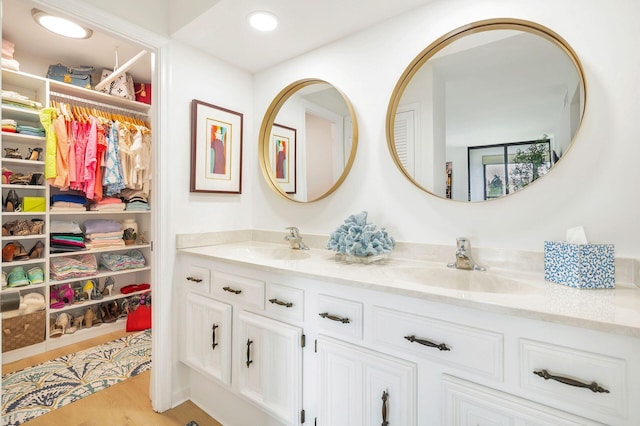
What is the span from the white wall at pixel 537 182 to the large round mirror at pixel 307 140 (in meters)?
0.07

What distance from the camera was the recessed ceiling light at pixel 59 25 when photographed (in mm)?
1968

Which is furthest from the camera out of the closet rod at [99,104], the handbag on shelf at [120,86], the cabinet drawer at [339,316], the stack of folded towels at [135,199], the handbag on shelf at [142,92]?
the handbag on shelf at [142,92]

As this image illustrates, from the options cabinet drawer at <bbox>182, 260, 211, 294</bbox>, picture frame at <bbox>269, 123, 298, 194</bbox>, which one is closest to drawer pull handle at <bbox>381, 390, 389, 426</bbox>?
cabinet drawer at <bbox>182, 260, 211, 294</bbox>

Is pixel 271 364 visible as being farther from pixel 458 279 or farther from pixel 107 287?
pixel 107 287

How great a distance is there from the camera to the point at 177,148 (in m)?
1.80

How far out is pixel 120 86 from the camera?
113 inches

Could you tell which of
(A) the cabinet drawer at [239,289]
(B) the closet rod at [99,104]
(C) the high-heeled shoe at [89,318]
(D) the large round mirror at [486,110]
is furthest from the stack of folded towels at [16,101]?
(D) the large round mirror at [486,110]

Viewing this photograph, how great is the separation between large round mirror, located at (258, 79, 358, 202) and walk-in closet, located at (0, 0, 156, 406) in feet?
2.87

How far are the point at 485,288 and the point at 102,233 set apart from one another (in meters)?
3.12

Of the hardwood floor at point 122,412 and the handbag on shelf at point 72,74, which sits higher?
the handbag on shelf at point 72,74

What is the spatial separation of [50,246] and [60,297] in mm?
449

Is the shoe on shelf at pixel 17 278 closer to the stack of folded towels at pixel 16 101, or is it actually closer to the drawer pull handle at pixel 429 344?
the stack of folded towels at pixel 16 101

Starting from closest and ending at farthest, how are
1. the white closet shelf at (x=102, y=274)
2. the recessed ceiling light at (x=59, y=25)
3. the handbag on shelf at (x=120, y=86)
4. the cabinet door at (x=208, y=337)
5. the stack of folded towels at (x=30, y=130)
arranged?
the cabinet door at (x=208, y=337) → the recessed ceiling light at (x=59, y=25) → the stack of folded towels at (x=30, y=130) → the white closet shelf at (x=102, y=274) → the handbag on shelf at (x=120, y=86)

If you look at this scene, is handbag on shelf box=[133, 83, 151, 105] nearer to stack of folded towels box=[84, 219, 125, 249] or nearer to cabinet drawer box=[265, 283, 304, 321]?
stack of folded towels box=[84, 219, 125, 249]
